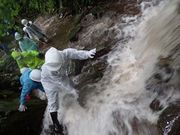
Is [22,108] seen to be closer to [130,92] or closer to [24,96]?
[24,96]

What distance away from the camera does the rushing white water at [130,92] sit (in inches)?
258

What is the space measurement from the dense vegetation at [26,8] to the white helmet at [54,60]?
8.75 ft

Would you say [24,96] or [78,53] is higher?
[78,53]

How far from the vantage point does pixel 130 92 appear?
282 inches

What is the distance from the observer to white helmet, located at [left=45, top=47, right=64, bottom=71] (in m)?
7.12

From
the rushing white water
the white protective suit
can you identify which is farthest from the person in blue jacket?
the rushing white water

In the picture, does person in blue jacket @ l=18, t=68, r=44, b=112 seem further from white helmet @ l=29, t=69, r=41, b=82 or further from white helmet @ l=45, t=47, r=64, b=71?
white helmet @ l=45, t=47, r=64, b=71

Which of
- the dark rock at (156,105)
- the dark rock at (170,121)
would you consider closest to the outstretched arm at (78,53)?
the dark rock at (156,105)

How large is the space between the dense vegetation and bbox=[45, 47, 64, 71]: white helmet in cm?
267

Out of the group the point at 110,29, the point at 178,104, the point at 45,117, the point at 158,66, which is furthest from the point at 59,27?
the point at 178,104


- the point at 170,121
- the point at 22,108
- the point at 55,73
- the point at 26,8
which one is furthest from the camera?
the point at 26,8

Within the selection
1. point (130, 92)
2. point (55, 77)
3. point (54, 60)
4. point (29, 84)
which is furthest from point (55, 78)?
point (130, 92)

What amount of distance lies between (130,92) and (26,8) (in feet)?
36.5

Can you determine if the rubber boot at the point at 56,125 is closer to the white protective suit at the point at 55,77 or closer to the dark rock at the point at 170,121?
the white protective suit at the point at 55,77
